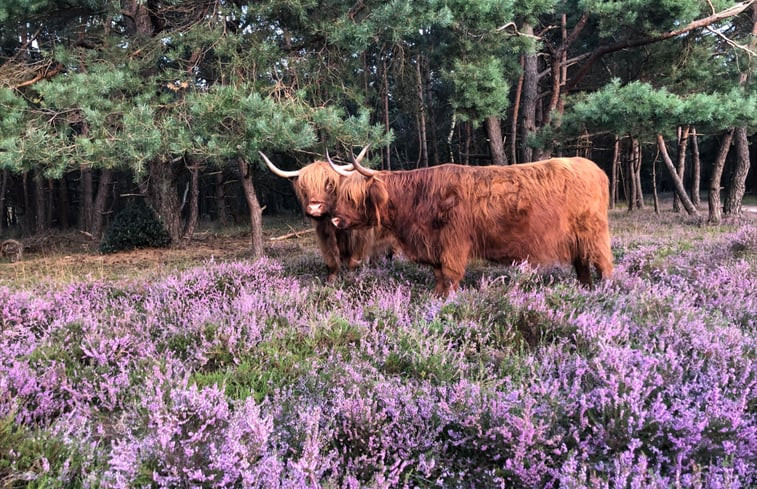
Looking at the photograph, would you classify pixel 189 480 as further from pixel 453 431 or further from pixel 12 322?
pixel 12 322

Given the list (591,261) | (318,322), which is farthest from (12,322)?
(591,261)

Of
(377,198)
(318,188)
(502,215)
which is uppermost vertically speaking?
(318,188)

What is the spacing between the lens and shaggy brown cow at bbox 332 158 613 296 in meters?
3.91

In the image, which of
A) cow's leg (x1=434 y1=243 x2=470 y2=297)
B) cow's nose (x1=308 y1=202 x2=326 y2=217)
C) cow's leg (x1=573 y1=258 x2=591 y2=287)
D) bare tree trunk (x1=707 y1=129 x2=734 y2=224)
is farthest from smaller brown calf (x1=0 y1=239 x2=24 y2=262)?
bare tree trunk (x1=707 y1=129 x2=734 y2=224)

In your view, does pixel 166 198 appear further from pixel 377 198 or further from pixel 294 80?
pixel 377 198

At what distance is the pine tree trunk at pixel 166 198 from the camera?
35.5 feet

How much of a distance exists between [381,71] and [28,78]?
24.6 feet

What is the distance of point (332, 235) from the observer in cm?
538

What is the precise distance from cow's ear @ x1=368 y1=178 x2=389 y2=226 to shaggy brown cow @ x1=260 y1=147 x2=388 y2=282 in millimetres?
885

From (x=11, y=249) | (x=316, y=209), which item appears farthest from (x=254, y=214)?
(x=11, y=249)

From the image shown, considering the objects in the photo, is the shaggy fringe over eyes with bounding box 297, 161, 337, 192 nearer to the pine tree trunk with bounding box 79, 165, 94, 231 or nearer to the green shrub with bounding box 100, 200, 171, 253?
the green shrub with bounding box 100, 200, 171, 253

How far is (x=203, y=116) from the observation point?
6.40 meters

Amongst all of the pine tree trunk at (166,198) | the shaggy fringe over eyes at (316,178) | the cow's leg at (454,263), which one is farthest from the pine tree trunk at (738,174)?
the pine tree trunk at (166,198)

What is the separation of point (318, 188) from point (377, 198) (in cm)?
123
